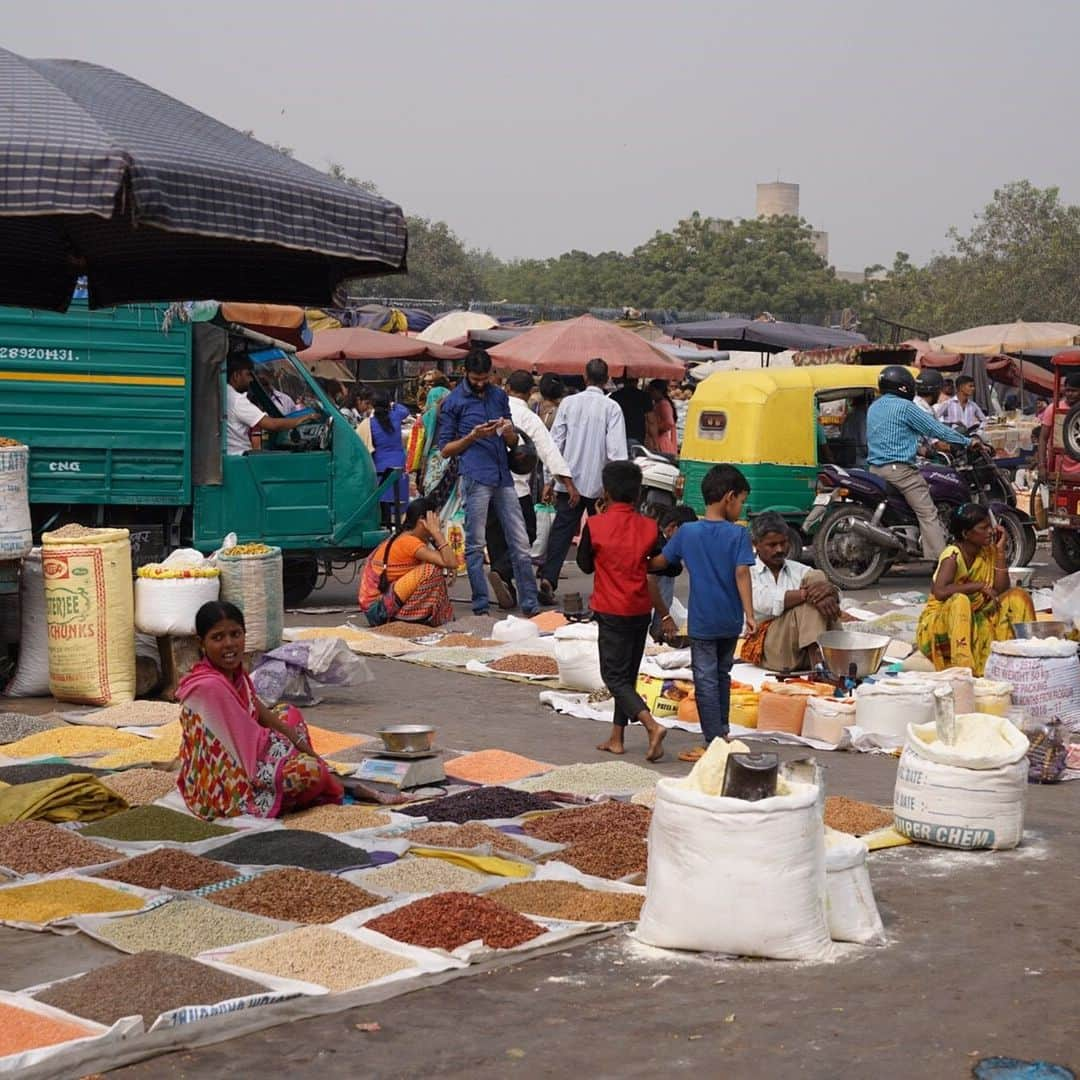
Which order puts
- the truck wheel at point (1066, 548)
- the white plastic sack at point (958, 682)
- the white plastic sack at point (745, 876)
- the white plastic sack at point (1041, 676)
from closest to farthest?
the white plastic sack at point (745, 876)
the white plastic sack at point (958, 682)
the white plastic sack at point (1041, 676)
the truck wheel at point (1066, 548)

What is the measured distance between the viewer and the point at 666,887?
5.00 m

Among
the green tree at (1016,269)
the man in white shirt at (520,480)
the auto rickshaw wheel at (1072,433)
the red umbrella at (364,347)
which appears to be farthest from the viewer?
the green tree at (1016,269)

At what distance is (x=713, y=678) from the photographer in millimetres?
7863

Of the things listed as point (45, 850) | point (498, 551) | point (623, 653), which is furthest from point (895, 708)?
point (498, 551)

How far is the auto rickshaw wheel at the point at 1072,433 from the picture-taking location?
557 inches

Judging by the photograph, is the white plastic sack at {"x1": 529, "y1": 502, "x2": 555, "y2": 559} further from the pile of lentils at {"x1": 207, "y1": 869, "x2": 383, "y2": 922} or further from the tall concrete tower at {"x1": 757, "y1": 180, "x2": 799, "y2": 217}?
the tall concrete tower at {"x1": 757, "y1": 180, "x2": 799, "y2": 217}

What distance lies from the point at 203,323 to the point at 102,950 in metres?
7.55

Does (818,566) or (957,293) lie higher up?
(957,293)

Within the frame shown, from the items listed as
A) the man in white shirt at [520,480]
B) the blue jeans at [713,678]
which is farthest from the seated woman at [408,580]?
the blue jeans at [713,678]

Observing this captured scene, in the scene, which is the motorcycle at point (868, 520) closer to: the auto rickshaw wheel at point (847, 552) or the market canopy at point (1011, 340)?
the auto rickshaw wheel at point (847, 552)

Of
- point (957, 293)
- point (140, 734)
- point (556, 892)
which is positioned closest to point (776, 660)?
point (140, 734)

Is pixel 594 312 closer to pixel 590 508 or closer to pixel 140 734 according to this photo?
pixel 590 508

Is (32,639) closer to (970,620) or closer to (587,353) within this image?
(970,620)

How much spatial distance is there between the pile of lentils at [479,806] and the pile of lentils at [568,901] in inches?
41.1
